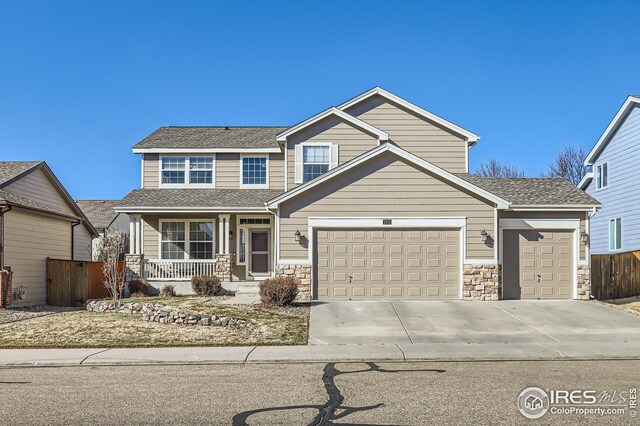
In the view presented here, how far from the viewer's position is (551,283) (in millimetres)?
19125

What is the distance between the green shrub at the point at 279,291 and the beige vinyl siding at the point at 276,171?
8058 mm

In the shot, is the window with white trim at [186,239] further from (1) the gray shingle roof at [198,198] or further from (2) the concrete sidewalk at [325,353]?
(2) the concrete sidewalk at [325,353]

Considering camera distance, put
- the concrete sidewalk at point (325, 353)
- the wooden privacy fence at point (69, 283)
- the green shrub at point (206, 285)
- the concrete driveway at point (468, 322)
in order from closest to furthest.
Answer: the concrete sidewalk at point (325, 353)
the concrete driveway at point (468, 322)
the wooden privacy fence at point (69, 283)
the green shrub at point (206, 285)

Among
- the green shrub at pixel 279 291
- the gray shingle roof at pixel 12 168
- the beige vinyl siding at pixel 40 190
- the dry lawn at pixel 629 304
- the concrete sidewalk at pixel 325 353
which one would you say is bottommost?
the concrete sidewalk at pixel 325 353

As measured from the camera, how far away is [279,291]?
55.9 ft

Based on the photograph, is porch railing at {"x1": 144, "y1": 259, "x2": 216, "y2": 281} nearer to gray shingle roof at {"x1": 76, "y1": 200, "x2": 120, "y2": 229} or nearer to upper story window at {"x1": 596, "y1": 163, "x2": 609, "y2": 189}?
gray shingle roof at {"x1": 76, "y1": 200, "x2": 120, "y2": 229}

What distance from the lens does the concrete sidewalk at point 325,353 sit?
10.9 metres

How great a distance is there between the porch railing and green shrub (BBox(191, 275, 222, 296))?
124 centimetres

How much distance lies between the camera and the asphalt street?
6.84 m

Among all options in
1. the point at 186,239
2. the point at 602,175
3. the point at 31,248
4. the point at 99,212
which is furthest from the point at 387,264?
the point at 99,212

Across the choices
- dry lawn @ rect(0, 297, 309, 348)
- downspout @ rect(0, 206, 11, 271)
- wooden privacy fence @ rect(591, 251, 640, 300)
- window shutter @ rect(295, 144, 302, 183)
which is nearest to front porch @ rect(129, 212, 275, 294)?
window shutter @ rect(295, 144, 302, 183)

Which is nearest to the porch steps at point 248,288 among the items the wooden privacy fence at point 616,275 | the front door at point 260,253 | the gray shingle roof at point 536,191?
the front door at point 260,253

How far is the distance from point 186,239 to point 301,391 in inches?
664

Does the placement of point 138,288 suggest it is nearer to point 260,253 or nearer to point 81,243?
point 260,253
